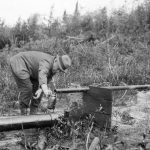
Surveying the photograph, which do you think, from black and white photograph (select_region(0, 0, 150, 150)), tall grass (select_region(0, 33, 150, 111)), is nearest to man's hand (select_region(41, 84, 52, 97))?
black and white photograph (select_region(0, 0, 150, 150))

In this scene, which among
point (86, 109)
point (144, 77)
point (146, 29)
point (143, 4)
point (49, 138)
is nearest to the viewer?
point (49, 138)

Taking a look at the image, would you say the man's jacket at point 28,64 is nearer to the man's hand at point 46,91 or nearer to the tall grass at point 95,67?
the man's hand at point 46,91

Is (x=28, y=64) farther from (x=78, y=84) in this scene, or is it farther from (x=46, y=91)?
(x=78, y=84)

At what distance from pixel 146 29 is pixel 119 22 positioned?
1.49m

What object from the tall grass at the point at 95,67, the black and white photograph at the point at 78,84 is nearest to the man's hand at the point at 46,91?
the black and white photograph at the point at 78,84

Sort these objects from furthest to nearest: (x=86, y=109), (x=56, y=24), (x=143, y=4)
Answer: (x=143, y=4) → (x=56, y=24) → (x=86, y=109)

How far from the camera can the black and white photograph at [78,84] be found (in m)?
4.02

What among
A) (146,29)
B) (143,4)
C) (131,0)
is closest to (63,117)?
(146,29)

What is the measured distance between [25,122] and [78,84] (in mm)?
3814

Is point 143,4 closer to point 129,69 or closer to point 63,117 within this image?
point 129,69

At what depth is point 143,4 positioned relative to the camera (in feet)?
49.6

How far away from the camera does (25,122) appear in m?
3.94

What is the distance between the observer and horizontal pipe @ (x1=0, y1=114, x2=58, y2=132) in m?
3.85

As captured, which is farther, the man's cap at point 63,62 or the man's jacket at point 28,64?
the man's jacket at point 28,64
